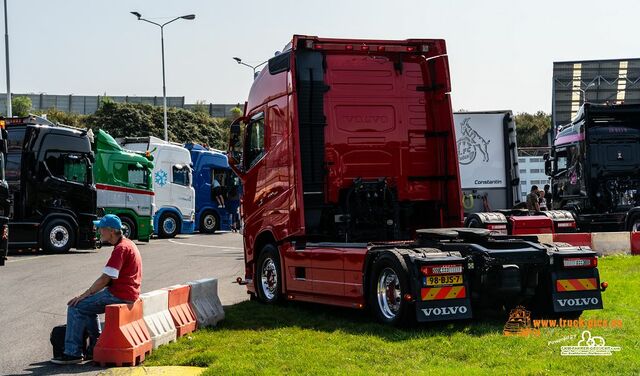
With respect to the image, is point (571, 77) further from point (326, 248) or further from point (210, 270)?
point (326, 248)

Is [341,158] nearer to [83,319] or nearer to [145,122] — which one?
[83,319]

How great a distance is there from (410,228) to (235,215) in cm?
2587

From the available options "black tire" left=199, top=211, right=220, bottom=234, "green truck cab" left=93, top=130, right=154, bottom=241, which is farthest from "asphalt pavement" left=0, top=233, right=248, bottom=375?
"black tire" left=199, top=211, right=220, bottom=234

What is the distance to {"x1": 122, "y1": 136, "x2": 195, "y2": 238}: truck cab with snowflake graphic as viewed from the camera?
30.8 m

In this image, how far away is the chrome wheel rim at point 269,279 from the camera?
11234 mm

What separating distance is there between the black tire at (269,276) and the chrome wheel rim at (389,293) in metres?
2.48

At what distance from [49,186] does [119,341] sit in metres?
15.6

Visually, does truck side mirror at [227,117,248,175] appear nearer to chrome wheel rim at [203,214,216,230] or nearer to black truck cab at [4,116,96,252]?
black truck cab at [4,116,96,252]

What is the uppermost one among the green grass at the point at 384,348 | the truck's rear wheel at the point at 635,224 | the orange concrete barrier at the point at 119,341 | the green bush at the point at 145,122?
the green bush at the point at 145,122

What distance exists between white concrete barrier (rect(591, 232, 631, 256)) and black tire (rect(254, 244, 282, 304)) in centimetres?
863

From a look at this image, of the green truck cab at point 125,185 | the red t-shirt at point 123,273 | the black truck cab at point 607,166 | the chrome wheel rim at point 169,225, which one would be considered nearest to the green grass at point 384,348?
the red t-shirt at point 123,273

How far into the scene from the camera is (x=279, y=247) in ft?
35.7

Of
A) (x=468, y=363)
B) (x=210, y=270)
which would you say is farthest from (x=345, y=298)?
(x=210, y=270)

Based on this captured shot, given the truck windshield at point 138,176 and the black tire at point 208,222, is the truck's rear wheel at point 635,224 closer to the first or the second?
the truck windshield at point 138,176
